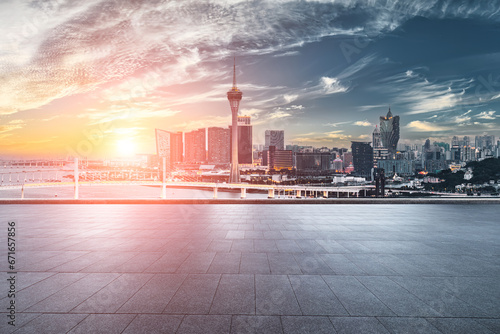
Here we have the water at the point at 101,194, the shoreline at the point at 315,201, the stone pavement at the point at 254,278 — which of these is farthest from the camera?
the water at the point at 101,194

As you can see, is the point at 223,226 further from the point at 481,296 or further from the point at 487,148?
the point at 487,148

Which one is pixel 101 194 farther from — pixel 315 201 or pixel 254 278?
pixel 254 278

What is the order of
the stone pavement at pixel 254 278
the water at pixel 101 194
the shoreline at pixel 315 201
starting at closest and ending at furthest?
1. the stone pavement at pixel 254 278
2. the shoreline at pixel 315 201
3. the water at pixel 101 194

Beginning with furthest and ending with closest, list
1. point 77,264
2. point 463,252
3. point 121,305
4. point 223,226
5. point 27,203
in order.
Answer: point 27,203 → point 223,226 → point 463,252 → point 77,264 → point 121,305

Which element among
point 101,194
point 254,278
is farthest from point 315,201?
point 101,194

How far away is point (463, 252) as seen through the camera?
24.2ft

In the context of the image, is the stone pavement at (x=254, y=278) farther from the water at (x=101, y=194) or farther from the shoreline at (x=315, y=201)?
the water at (x=101, y=194)

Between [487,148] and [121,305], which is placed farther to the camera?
[487,148]

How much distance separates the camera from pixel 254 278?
5.59 metres

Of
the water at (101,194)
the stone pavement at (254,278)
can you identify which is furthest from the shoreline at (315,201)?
Answer: the water at (101,194)

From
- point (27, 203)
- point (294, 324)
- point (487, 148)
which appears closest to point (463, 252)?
point (294, 324)

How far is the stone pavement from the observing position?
404 centimetres

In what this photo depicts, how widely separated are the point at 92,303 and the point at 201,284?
1826mm

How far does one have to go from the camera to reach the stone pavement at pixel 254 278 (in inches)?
159
